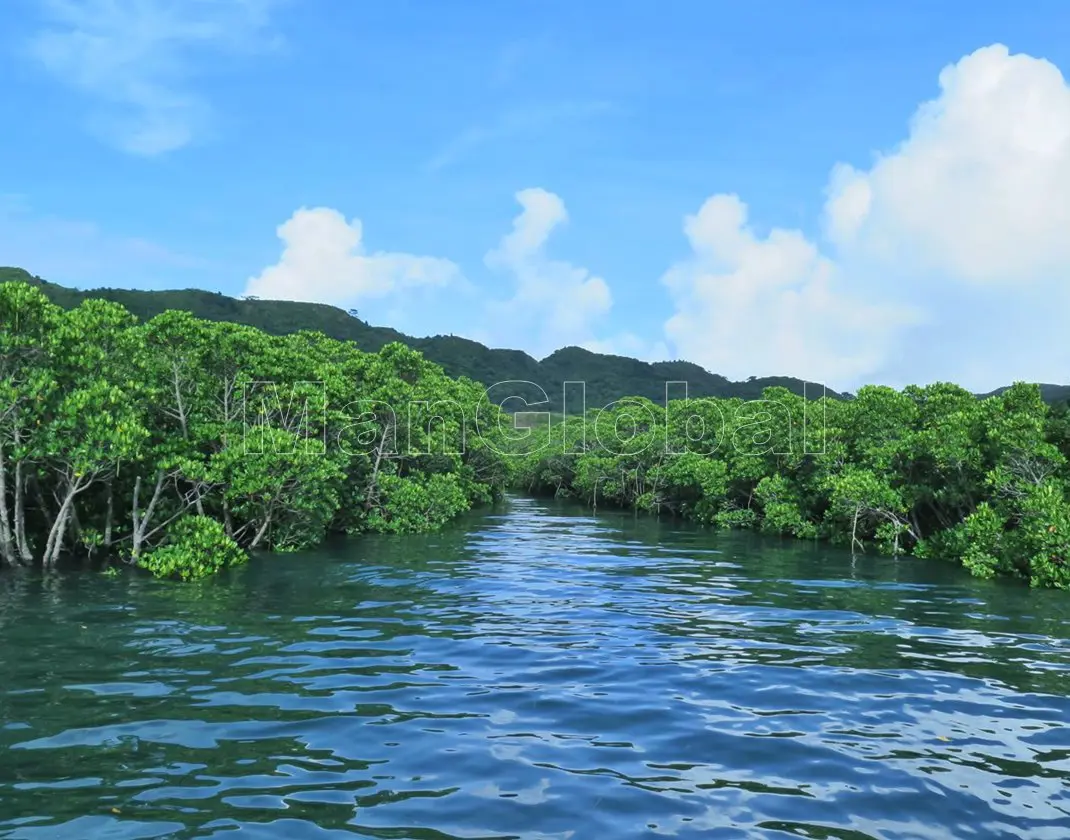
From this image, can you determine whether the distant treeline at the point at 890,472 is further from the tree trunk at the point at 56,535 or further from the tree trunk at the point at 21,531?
the tree trunk at the point at 21,531

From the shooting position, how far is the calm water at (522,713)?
759 centimetres

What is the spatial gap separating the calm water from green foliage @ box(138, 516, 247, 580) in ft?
4.25

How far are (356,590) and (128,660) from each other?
779 cm

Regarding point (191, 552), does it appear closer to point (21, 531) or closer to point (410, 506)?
point (21, 531)

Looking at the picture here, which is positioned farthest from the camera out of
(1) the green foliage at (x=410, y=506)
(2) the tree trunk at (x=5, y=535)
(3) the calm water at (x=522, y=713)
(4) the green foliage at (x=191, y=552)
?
(1) the green foliage at (x=410, y=506)

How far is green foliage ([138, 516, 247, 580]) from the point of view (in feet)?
71.1

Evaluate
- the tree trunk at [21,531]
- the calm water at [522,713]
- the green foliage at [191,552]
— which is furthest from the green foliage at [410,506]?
the calm water at [522,713]

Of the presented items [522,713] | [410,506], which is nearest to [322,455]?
[410,506]

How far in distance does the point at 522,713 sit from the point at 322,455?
19.3 m

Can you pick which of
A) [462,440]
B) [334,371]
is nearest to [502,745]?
[334,371]

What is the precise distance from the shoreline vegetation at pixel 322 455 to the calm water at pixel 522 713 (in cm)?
370

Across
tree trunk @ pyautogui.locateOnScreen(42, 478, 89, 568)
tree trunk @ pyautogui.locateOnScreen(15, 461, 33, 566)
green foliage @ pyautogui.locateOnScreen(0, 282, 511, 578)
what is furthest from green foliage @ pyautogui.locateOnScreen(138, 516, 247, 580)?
tree trunk @ pyautogui.locateOnScreen(15, 461, 33, 566)

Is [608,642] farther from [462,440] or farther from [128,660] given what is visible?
[462,440]

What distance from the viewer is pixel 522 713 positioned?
10492mm
